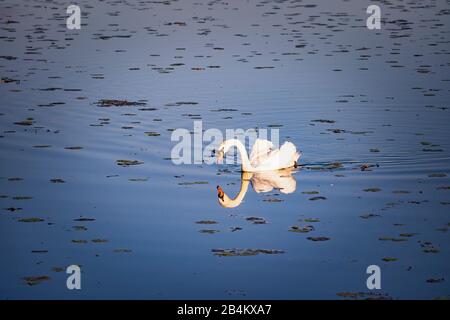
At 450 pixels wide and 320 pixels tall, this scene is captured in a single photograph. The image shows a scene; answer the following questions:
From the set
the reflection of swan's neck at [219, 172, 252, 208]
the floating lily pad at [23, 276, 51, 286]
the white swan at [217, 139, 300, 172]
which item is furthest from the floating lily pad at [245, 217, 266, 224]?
the floating lily pad at [23, 276, 51, 286]

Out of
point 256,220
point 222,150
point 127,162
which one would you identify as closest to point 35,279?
point 256,220

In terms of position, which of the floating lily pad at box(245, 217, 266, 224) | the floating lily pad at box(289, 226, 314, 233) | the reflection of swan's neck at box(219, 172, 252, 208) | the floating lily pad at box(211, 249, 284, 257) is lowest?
the floating lily pad at box(211, 249, 284, 257)

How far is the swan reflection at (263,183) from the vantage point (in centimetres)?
1335

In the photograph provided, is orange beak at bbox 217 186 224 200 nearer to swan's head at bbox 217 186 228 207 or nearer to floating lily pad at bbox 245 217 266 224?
swan's head at bbox 217 186 228 207

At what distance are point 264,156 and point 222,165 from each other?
0.83 metres

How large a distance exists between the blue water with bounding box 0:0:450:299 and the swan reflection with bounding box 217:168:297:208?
127 mm

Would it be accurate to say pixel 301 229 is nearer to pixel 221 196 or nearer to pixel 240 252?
pixel 240 252

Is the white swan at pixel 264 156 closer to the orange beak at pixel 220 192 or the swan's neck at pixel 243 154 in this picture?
the swan's neck at pixel 243 154

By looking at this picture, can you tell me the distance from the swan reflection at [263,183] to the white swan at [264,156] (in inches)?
3.8

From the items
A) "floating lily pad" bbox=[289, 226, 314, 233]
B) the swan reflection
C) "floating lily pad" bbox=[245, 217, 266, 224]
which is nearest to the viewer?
"floating lily pad" bbox=[289, 226, 314, 233]

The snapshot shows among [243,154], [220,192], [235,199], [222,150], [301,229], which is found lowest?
[301,229]

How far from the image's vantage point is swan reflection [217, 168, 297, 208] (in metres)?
13.3

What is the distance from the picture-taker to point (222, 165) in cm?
1548
